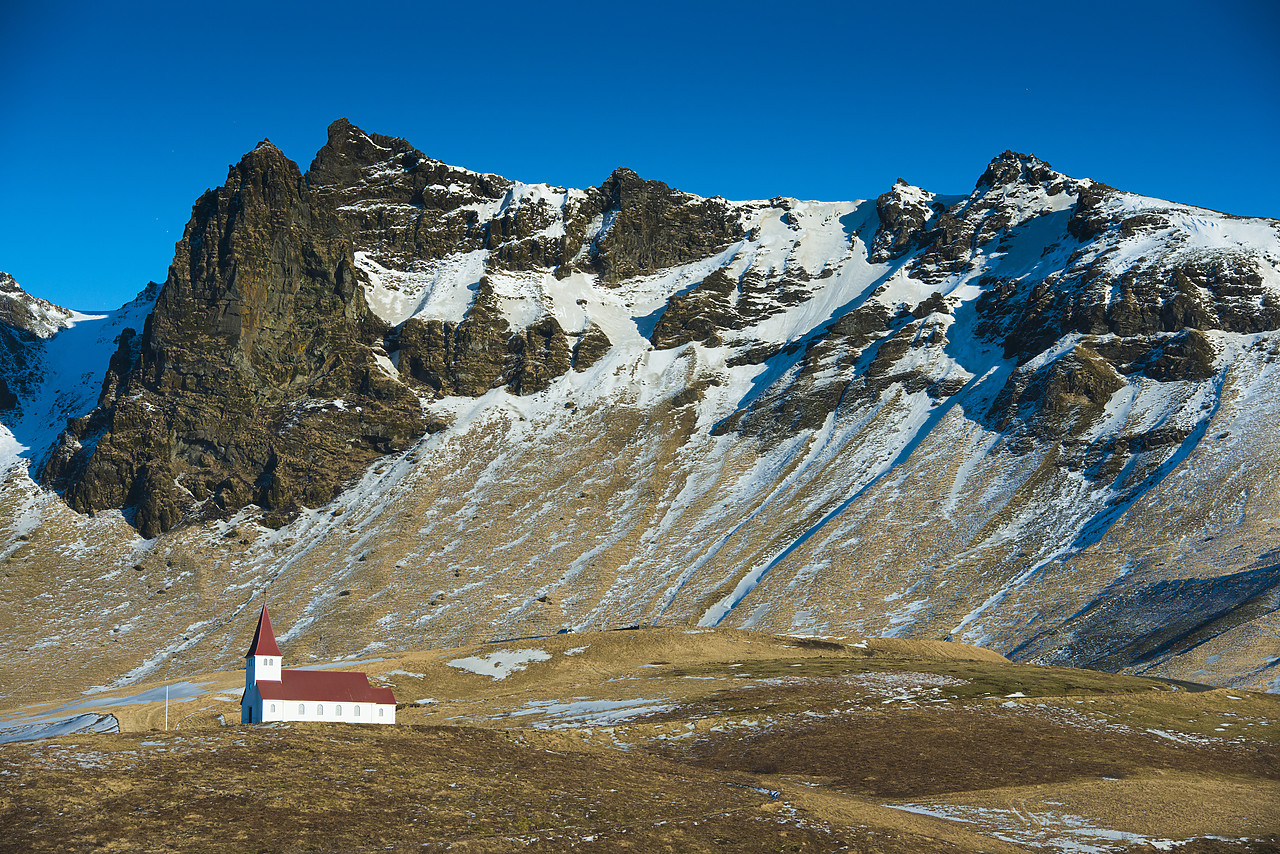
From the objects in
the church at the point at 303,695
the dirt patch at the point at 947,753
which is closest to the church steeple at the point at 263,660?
the church at the point at 303,695

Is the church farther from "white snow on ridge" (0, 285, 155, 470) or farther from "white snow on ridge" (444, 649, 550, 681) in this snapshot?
"white snow on ridge" (0, 285, 155, 470)

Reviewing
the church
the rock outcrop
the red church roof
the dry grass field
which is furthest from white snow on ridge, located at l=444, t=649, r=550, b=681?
the rock outcrop

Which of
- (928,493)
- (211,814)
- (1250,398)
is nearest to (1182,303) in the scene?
(1250,398)

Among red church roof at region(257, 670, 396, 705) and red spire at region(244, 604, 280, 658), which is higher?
red spire at region(244, 604, 280, 658)

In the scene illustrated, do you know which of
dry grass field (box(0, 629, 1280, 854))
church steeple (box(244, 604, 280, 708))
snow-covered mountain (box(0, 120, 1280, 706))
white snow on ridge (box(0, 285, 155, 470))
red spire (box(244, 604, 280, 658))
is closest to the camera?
dry grass field (box(0, 629, 1280, 854))

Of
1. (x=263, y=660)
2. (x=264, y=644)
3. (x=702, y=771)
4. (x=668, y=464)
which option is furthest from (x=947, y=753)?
(x=668, y=464)

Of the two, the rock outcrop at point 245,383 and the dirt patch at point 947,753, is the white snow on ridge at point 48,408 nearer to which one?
the rock outcrop at point 245,383

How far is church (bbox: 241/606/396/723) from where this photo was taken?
4806cm

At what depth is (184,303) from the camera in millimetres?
179875

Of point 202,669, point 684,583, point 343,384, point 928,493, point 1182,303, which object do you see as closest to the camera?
point 202,669

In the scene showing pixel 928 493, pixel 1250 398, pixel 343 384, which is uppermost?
pixel 343 384

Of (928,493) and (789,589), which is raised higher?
(928,493)

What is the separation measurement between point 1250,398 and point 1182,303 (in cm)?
2974

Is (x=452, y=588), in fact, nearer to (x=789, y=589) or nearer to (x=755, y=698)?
(x=789, y=589)
